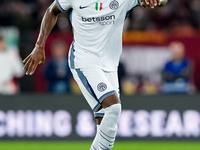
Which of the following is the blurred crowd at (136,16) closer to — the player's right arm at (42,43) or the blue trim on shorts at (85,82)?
the player's right arm at (42,43)

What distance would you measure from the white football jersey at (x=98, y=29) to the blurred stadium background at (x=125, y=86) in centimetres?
350

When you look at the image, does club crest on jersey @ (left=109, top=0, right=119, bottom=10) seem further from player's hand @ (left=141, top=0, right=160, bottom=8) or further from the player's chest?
player's hand @ (left=141, top=0, right=160, bottom=8)

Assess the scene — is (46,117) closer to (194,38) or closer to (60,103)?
(60,103)

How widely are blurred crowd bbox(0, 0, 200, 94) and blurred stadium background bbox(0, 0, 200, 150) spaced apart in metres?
0.02

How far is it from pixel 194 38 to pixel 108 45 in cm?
727

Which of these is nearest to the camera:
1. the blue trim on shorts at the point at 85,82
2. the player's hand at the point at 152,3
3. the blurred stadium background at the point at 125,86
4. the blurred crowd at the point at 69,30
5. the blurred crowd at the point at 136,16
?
the player's hand at the point at 152,3

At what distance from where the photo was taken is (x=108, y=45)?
585 cm

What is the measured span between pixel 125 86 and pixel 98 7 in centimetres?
640

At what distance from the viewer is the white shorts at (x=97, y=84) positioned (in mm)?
5625

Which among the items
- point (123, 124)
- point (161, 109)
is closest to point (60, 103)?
point (123, 124)
